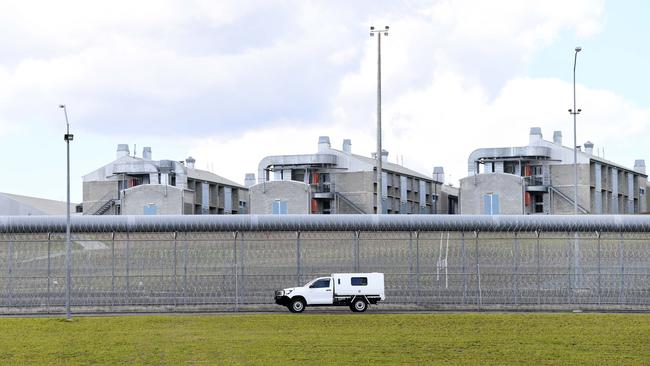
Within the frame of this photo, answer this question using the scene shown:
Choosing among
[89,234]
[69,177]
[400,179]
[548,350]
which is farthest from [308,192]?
[548,350]

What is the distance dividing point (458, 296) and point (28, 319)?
16.7 m

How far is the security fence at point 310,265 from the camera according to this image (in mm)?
50438

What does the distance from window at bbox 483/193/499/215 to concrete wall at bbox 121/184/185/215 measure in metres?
25.2

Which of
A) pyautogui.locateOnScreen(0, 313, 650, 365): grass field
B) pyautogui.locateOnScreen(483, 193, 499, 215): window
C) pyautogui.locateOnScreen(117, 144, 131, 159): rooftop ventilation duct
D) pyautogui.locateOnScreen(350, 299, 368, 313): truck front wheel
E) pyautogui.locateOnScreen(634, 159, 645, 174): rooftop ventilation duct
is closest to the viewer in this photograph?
pyautogui.locateOnScreen(0, 313, 650, 365): grass field

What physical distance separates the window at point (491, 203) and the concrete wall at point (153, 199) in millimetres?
25156

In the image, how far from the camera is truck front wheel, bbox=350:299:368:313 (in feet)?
160

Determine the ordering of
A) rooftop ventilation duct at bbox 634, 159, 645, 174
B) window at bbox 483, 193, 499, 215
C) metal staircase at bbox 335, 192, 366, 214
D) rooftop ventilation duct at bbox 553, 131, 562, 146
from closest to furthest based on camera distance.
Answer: window at bbox 483, 193, 499, 215 < metal staircase at bbox 335, 192, 366, 214 < rooftop ventilation duct at bbox 553, 131, 562, 146 < rooftop ventilation duct at bbox 634, 159, 645, 174

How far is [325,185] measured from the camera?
109750 mm

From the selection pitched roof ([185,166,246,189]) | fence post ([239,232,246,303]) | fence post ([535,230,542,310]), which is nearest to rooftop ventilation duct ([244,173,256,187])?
pitched roof ([185,166,246,189])

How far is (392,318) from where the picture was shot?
4394 cm

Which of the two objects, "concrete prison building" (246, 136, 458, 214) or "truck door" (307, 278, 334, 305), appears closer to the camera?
"truck door" (307, 278, 334, 305)

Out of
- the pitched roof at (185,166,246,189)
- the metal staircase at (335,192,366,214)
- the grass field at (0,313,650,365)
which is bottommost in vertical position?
the grass field at (0,313,650,365)

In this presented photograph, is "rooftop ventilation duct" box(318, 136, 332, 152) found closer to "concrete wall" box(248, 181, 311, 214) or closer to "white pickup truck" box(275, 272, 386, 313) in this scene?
"concrete wall" box(248, 181, 311, 214)

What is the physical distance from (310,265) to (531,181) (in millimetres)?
58391
